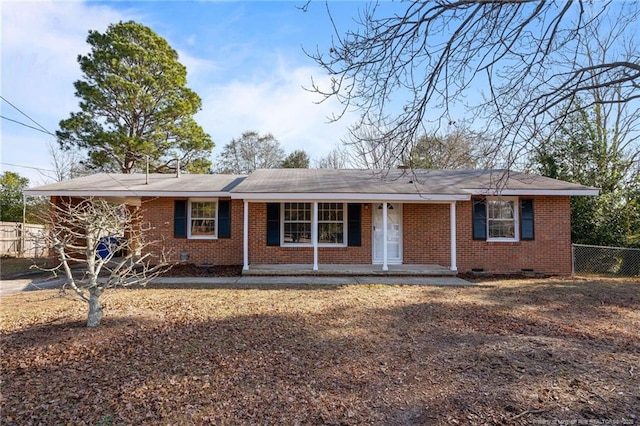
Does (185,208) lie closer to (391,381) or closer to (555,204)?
(391,381)

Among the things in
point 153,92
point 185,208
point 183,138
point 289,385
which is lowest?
point 289,385

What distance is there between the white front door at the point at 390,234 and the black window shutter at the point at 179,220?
6306 mm

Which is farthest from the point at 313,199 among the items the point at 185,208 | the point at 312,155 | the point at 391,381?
the point at 312,155

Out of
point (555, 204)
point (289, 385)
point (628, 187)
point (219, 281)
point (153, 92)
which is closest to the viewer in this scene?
point (289, 385)

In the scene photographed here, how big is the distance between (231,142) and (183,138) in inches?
290

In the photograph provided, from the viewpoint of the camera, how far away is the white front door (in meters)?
11.5

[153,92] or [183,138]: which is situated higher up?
[153,92]

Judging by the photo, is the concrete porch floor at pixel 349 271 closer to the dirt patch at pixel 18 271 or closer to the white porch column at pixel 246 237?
the white porch column at pixel 246 237

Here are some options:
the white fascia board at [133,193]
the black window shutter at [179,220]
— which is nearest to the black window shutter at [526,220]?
the white fascia board at [133,193]

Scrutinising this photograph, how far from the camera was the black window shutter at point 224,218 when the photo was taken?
1152cm

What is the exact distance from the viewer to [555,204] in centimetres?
1120

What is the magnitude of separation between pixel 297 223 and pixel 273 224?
2.62 ft

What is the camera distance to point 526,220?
11188 millimetres

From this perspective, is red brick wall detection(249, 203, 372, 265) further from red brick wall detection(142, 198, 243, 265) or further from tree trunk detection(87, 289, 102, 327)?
tree trunk detection(87, 289, 102, 327)
